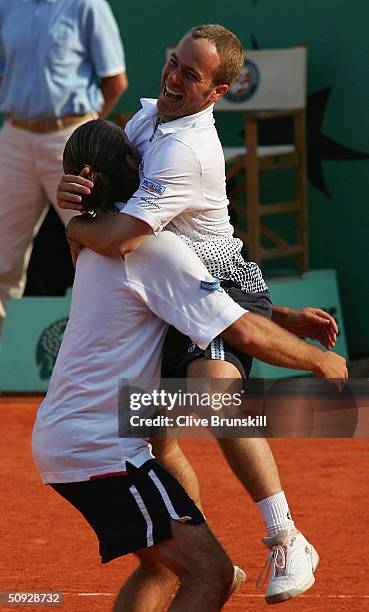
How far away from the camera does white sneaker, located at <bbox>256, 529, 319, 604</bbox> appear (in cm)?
379

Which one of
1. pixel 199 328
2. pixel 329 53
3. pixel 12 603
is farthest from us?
pixel 329 53

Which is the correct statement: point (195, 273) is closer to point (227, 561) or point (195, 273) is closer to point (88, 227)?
point (88, 227)

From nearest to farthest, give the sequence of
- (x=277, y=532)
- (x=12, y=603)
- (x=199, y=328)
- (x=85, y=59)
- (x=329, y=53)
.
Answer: (x=199, y=328), (x=277, y=532), (x=12, y=603), (x=85, y=59), (x=329, y=53)

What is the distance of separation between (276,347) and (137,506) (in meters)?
0.55

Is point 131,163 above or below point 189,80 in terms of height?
below

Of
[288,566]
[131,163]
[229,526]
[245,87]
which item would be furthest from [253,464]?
[245,87]

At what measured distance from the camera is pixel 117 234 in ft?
11.8

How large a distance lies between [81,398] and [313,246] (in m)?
6.09

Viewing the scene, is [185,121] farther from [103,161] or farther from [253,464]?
[253,464]

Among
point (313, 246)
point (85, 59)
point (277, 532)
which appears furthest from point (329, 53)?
point (277, 532)

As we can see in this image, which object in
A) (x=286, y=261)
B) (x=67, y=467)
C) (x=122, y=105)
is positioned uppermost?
(x=67, y=467)

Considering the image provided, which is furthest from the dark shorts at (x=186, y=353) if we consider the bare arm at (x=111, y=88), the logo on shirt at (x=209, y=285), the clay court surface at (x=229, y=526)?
the bare arm at (x=111, y=88)

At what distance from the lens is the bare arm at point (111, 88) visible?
8.03 m

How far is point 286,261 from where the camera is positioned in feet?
32.0
